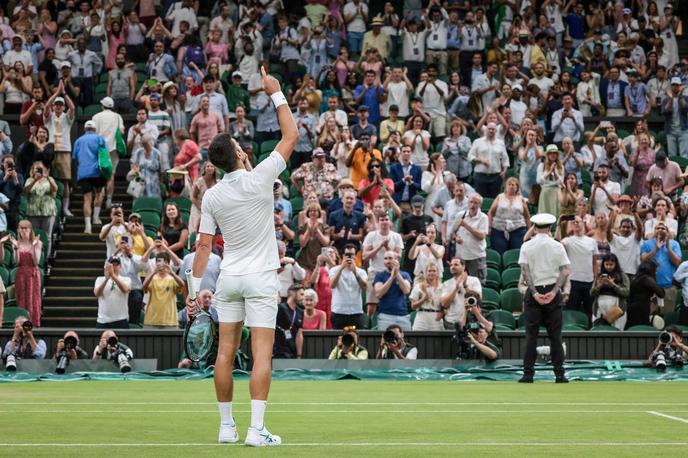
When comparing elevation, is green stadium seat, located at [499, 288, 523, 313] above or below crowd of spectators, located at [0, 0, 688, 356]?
below

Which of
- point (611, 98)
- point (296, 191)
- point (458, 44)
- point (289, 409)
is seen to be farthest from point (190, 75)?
point (289, 409)

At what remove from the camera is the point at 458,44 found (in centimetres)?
2589

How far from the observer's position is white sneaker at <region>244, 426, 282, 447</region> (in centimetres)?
760

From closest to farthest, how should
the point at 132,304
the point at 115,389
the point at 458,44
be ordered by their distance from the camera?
the point at 115,389
the point at 132,304
the point at 458,44

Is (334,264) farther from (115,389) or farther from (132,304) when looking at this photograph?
(115,389)

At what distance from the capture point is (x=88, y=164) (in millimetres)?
21188

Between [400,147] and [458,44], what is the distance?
5.12 m

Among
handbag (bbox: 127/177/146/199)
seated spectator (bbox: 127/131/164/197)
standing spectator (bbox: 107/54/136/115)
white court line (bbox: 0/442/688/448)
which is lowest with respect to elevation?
Result: white court line (bbox: 0/442/688/448)

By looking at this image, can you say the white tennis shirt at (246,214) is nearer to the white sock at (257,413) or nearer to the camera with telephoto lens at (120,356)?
the white sock at (257,413)

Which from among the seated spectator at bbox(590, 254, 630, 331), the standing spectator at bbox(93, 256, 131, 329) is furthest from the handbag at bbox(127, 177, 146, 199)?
the seated spectator at bbox(590, 254, 630, 331)

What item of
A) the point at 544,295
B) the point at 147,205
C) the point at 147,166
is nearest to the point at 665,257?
the point at 544,295

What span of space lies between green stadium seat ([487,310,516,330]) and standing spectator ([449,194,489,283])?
114 cm

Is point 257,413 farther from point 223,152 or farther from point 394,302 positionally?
point 394,302

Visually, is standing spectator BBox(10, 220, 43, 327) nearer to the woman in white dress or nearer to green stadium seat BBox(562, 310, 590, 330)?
the woman in white dress
